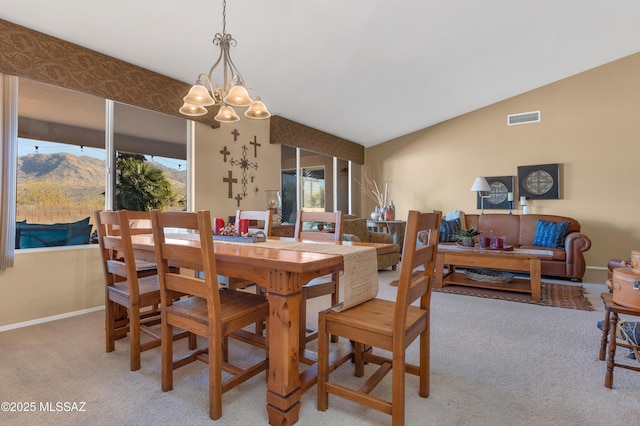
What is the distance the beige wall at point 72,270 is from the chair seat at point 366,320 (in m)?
2.74

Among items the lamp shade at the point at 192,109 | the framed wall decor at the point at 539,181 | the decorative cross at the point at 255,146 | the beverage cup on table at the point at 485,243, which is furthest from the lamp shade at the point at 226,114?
the framed wall decor at the point at 539,181

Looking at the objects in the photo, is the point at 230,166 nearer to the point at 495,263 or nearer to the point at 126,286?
the point at 126,286

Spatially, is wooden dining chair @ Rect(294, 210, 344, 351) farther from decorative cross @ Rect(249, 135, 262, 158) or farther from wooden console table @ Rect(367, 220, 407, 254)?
wooden console table @ Rect(367, 220, 407, 254)

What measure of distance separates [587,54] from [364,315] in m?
5.61

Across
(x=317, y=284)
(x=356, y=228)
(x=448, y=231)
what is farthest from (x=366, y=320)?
(x=448, y=231)

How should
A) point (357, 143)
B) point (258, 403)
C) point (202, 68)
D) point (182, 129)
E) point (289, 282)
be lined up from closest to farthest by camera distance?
point (289, 282), point (258, 403), point (202, 68), point (182, 129), point (357, 143)

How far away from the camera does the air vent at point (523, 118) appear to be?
5547 millimetres

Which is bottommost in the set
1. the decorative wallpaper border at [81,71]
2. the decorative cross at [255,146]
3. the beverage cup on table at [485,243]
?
the beverage cup on table at [485,243]

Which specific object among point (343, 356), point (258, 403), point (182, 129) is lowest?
point (258, 403)

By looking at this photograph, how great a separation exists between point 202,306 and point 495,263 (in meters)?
3.17

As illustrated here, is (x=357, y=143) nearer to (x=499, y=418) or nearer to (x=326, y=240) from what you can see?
(x=326, y=240)

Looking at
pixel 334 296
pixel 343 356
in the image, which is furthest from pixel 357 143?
pixel 343 356

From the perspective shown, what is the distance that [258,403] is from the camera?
64.2 inches

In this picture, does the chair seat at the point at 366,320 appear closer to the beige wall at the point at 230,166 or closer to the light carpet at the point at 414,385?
the light carpet at the point at 414,385
